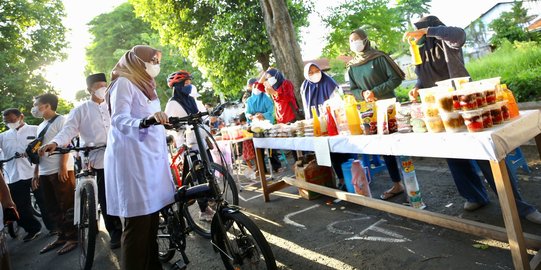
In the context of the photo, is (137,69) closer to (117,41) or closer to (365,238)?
(365,238)

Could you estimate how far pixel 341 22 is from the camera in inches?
621

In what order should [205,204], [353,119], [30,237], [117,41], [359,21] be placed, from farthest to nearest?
[117,41]
[359,21]
[30,237]
[205,204]
[353,119]

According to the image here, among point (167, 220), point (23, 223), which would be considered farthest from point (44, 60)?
point (167, 220)

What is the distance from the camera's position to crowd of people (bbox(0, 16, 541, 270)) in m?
2.55

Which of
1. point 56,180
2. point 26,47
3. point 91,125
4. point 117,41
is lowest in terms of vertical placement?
point 56,180

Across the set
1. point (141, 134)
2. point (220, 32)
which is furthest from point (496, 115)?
point (220, 32)

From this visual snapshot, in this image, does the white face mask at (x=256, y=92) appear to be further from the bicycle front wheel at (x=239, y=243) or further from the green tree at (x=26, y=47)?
the green tree at (x=26, y=47)

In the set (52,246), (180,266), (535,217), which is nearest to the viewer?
(535,217)

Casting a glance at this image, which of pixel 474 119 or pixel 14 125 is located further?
pixel 14 125

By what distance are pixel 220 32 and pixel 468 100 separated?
1072cm

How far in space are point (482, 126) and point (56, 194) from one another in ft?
18.2

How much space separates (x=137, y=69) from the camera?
2725 mm

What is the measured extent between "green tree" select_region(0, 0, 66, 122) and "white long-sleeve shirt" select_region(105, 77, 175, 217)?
17.7 metres

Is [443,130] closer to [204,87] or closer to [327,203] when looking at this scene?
[327,203]
